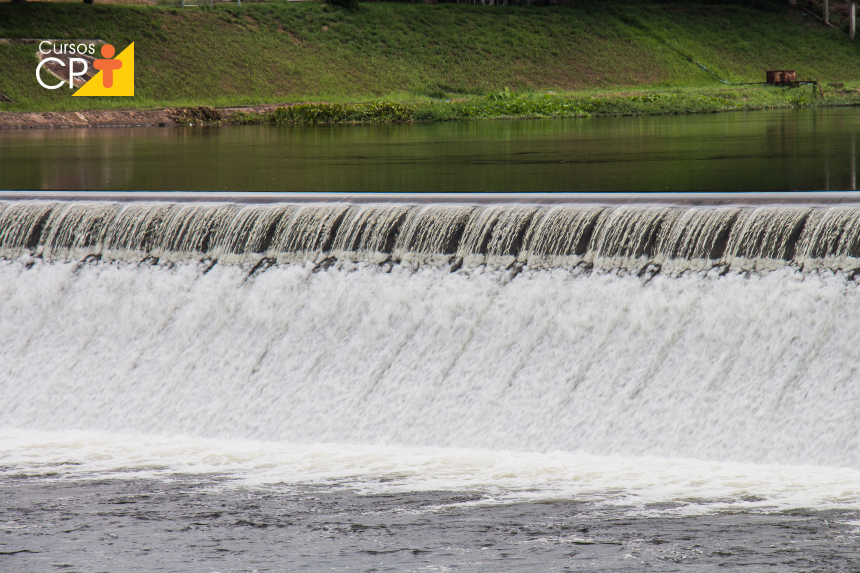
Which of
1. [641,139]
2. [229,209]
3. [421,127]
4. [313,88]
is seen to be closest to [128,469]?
[229,209]

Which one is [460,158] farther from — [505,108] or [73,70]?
[73,70]

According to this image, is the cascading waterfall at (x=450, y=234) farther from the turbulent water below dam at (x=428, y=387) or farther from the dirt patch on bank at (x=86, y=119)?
the dirt patch on bank at (x=86, y=119)

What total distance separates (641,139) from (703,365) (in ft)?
56.3

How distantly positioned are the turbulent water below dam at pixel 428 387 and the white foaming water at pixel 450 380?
0.02 meters

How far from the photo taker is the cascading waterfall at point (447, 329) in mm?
7980

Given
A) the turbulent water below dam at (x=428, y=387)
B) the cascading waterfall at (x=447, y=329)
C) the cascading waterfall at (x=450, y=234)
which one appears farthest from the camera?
the cascading waterfall at (x=450, y=234)

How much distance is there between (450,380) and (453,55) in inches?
1886

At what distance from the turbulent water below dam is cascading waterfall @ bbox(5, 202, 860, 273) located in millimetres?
23

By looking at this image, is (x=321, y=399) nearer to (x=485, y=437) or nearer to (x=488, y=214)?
(x=485, y=437)

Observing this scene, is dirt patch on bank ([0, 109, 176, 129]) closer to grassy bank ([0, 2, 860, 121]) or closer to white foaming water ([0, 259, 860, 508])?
grassy bank ([0, 2, 860, 121])

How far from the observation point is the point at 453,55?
55125mm

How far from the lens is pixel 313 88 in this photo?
49.7 metres

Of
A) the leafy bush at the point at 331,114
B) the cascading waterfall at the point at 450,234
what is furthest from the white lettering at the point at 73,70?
the cascading waterfall at the point at 450,234

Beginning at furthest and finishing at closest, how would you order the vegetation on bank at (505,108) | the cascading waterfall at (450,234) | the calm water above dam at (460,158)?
the vegetation on bank at (505,108) < the calm water above dam at (460,158) < the cascading waterfall at (450,234)
